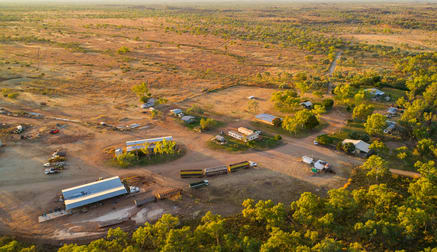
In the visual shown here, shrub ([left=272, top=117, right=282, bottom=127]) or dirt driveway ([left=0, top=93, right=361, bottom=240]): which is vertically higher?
shrub ([left=272, top=117, right=282, bottom=127])

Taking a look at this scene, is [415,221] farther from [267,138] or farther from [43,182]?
[43,182]

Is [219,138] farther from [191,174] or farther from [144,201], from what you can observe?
[144,201]

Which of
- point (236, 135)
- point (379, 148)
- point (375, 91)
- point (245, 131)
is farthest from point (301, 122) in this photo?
point (375, 91)

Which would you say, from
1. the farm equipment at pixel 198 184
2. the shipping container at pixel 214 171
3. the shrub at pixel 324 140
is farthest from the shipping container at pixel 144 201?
the shrub at pixel 324 140

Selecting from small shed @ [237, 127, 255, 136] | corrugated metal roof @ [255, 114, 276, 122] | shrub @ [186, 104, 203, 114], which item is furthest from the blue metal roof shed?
corrugated metal roof @ [255, 114, 276, 122]

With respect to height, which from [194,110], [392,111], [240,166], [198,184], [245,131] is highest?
[392,111]

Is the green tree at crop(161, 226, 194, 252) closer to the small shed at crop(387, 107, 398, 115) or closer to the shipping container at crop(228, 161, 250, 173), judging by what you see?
the shipping container at crop(228, 161, 250, 173)
